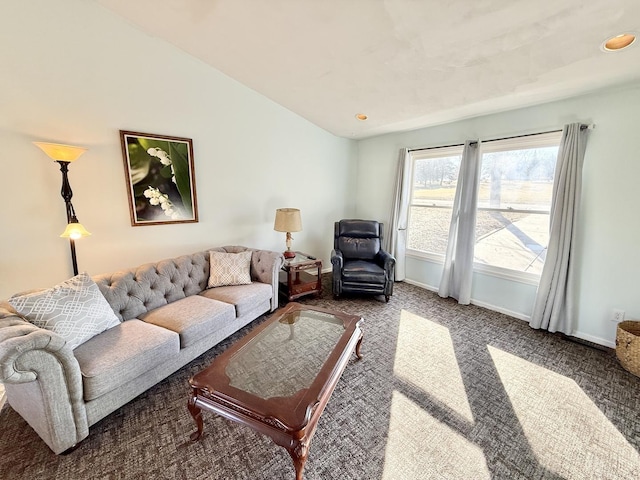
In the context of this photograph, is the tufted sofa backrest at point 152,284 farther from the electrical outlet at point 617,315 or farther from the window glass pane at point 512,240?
the electrical outlet at point 617,315

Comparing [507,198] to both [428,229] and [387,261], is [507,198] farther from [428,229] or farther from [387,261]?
[387,261]

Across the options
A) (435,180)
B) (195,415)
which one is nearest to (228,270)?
(195,415)

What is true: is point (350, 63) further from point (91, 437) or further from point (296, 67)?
point (91, 437)

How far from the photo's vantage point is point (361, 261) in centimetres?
380

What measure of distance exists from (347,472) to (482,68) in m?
3.03

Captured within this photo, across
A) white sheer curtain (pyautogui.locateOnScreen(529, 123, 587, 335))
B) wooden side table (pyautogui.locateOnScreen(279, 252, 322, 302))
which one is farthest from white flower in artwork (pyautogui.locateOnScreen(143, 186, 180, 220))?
white sheer curtain (pyautogui.locateOnScreen(529, 123, 587, 335))

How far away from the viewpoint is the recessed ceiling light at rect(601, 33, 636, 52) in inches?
64.7

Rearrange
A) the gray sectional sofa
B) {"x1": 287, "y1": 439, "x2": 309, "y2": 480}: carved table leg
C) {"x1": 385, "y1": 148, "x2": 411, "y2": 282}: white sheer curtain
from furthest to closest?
{"x1": 385, "y1": 148, "x2": 411, "y2": 282}: white sheer curtain
the gray sectional sofa
{"x1": 287, "y1": 439, "x2": 309, "y2": 480}: carved table leg

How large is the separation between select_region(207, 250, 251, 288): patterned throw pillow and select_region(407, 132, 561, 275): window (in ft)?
9.23

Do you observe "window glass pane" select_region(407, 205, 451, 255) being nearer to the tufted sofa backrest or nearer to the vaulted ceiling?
the vaulted ceiling

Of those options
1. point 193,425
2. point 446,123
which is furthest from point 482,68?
point 193,425

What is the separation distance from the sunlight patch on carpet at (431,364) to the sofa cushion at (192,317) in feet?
5.09

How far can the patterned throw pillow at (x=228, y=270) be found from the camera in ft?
8.96

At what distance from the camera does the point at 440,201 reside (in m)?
3.77
